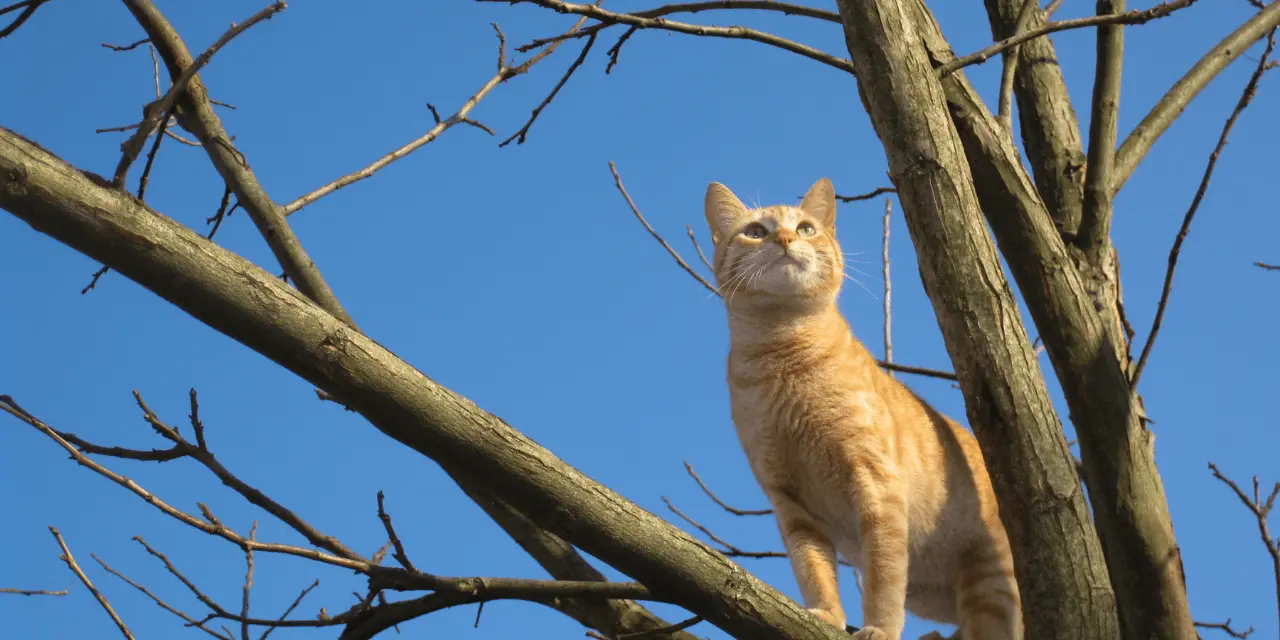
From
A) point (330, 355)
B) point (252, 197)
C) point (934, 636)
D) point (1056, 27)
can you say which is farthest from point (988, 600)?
point (252, 197)

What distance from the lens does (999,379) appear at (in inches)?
126

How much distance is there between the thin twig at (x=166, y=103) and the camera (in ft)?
7.61

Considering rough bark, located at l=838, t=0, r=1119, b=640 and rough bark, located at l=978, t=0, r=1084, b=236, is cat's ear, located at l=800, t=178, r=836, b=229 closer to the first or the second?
rough bark, located at l=978, t=0, r=1084, b=236

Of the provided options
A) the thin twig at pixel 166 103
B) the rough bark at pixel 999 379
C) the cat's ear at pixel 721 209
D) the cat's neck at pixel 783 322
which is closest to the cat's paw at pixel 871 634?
the rough bark at pixel 999 379

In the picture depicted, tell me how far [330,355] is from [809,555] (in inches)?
91.3

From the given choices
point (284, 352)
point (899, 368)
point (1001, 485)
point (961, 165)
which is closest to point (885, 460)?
point (899, 368)

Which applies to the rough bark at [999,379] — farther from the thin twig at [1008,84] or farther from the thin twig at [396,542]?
the thin twig at [396,542]

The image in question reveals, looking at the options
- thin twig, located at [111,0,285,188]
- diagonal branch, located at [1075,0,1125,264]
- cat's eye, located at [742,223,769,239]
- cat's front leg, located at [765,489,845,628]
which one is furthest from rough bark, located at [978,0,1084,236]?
thin twig, located at [111,0,285,188]

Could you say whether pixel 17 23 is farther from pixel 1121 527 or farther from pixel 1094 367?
pixel 1121 527

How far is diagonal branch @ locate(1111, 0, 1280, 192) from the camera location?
411 cm

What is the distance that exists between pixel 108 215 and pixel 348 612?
43.1 inches

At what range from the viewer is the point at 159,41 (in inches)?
139

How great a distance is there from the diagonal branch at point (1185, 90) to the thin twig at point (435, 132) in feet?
6.71

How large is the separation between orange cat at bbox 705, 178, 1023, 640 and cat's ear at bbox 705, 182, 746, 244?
1.10ft
